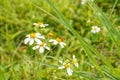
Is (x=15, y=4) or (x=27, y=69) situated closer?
(x=27, y=69)

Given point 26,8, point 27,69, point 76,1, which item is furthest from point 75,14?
point 27,69

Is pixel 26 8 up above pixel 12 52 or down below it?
above

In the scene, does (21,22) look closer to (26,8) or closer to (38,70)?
(26,8)

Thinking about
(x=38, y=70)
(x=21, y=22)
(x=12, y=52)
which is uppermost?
(x=21, y=22)

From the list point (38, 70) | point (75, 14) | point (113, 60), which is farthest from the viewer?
point (75, 14)

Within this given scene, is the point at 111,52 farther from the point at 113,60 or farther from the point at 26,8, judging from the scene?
the point at 26,8

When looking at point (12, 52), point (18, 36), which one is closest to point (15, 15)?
point (18, 36)

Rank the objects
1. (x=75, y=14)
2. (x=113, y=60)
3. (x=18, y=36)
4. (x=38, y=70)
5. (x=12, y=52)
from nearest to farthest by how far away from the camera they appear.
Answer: (x=38, y=70), (x=113, y=60), (x=12, y=52), (x=18, y=36), (x=75, y=14)
